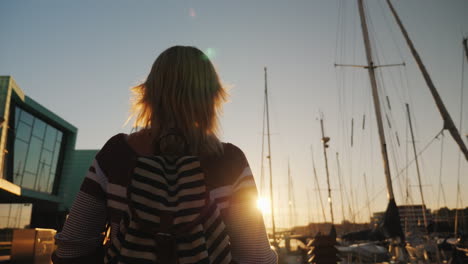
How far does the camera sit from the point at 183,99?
1422 mm

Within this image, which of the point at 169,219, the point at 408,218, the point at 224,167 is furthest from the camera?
the point at 408,218

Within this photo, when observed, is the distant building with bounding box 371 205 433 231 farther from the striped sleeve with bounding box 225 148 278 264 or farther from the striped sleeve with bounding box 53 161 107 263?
the striped sleeve with bounding box 53 161 107 263

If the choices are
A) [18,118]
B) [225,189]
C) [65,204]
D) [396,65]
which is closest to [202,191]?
[225,189]

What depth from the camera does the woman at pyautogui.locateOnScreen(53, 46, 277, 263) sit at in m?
1.24

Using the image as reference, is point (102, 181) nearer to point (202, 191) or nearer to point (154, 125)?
point (154, 125)

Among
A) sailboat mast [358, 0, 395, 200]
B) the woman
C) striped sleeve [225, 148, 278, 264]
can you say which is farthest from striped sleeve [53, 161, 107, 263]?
sailboat mast [358, 0, 395, 200]

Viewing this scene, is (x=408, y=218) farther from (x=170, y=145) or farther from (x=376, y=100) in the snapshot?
(x=170, y=145)

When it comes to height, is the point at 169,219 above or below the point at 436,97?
below

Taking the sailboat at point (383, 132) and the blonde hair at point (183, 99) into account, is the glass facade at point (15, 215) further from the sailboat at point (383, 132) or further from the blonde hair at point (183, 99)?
the blonde hair at point (183, 99)

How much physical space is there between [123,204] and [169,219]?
0.22 m

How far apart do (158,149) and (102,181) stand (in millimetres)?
267

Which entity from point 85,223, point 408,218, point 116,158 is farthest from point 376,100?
point 408,218

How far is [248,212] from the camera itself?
4.39 feet

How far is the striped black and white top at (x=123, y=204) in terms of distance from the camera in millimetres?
1228
